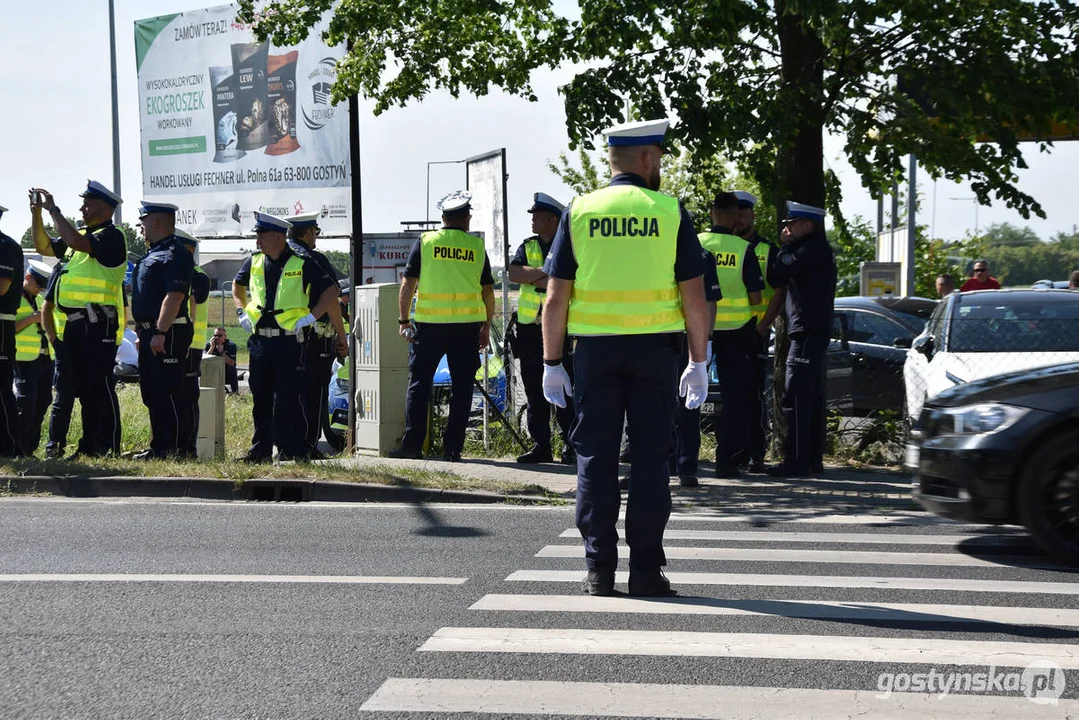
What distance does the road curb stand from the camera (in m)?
9.79

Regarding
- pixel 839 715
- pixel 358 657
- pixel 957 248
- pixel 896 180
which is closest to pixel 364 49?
pixel 896 180

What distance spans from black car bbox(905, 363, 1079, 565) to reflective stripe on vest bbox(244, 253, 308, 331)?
574cm

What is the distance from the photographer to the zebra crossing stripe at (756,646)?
5.09 m

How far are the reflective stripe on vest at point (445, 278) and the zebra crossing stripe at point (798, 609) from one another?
5260 mm

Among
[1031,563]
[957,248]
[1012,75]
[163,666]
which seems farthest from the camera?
[957,248]

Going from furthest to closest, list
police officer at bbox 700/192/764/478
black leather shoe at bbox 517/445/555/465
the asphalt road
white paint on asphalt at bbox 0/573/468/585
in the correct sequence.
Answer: black leather shoe at bbox 517/445/555/465
police officer at bbox 700/192/764/478
white paint on asphalt at bbox 0/573/468/585
the asphalt road

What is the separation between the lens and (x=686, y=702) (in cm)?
456

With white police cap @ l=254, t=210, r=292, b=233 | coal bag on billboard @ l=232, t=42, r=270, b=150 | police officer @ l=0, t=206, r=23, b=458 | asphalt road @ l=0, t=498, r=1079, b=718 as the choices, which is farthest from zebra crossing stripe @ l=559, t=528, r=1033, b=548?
coal bag on billboard @ l=232, t=42, r=270, b=150

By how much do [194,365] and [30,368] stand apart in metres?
1.78

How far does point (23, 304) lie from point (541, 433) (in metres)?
5.01

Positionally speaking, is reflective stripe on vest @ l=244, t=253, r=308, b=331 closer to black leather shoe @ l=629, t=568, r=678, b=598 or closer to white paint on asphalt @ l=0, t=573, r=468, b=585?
white paint on asphalt @ l=0, t=573, r=468, b=585

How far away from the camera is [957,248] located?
31.5 meters

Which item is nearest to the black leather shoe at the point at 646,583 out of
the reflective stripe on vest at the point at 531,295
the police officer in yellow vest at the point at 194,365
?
the reflective stripe on vest at the point at 531,295

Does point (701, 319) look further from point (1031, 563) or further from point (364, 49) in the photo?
point (364, 49)
